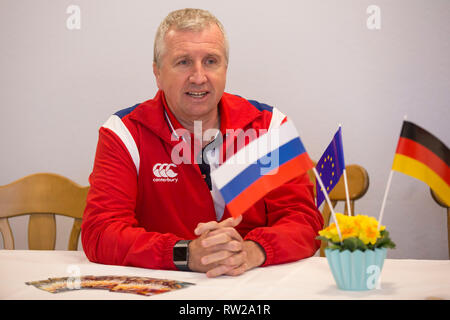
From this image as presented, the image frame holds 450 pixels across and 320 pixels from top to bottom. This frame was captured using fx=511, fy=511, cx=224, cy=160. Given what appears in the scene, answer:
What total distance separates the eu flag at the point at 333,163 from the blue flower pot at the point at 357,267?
0.22 metres

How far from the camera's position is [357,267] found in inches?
38.0

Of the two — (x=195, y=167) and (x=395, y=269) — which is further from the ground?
(x=195, y=167)

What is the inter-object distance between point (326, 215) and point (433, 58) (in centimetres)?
87

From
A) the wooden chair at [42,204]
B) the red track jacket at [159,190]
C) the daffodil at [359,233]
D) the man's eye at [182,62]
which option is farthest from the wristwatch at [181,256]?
the wooden chair at [42,204]

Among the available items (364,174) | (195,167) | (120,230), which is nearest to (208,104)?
(195,167)

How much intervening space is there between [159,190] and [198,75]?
37cm

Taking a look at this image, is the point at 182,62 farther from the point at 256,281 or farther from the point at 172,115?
the point at 256,281

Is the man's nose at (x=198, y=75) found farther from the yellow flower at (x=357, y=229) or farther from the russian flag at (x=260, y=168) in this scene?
the yellow flower at (x=357, y=229)

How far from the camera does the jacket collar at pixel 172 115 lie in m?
1.58

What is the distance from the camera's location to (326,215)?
1888 mm

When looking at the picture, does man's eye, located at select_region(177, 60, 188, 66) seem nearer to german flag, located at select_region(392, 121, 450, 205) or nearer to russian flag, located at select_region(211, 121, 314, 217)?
russian flag, located at select_region(211, 121, 314, 217)
